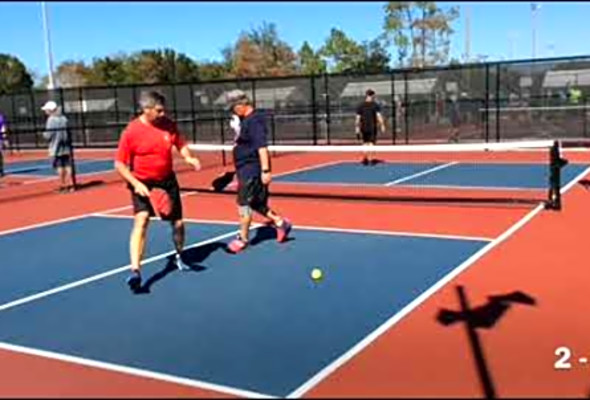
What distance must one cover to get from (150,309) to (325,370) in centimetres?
225

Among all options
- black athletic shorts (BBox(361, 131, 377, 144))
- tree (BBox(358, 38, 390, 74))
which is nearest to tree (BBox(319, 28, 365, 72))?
tree (BBox(358, 38, 390, 74))

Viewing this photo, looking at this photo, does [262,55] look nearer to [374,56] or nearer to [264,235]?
[374,56]

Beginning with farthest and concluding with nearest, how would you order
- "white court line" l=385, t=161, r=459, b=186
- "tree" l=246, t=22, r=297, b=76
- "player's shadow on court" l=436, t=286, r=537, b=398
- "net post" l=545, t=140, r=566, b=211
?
"tree" l=246, t=22, r=297, b=76 < "white court line" l=385, t=161, r=459, b=186 < "net post" l=545, t=140, r=566, b=211 < "player's shadow on court" l=436, t=286, r=537, b=398

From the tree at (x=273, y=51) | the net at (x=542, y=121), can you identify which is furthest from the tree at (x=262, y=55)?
the net at (x=542, y=121)

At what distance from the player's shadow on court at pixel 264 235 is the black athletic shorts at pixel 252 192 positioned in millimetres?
705

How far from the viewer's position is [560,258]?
838 cm

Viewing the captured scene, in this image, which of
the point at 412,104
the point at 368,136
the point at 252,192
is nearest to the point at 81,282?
the point at 252,192

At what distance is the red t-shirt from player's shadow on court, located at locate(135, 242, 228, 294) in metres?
1.09

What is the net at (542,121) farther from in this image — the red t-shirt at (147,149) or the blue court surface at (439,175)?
the red t-shirt at (147,149)

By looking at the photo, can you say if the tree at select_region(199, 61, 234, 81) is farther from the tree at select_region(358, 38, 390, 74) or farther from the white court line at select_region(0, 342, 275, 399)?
the white court line at select_region(0, 342, 275, 399)

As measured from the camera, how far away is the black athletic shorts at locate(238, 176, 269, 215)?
9.18m

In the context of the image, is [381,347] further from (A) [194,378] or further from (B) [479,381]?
(A) [194,378]

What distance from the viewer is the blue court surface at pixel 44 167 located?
2173cm

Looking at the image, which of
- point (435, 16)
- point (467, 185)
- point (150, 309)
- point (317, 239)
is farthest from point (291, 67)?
point (150, 309)
